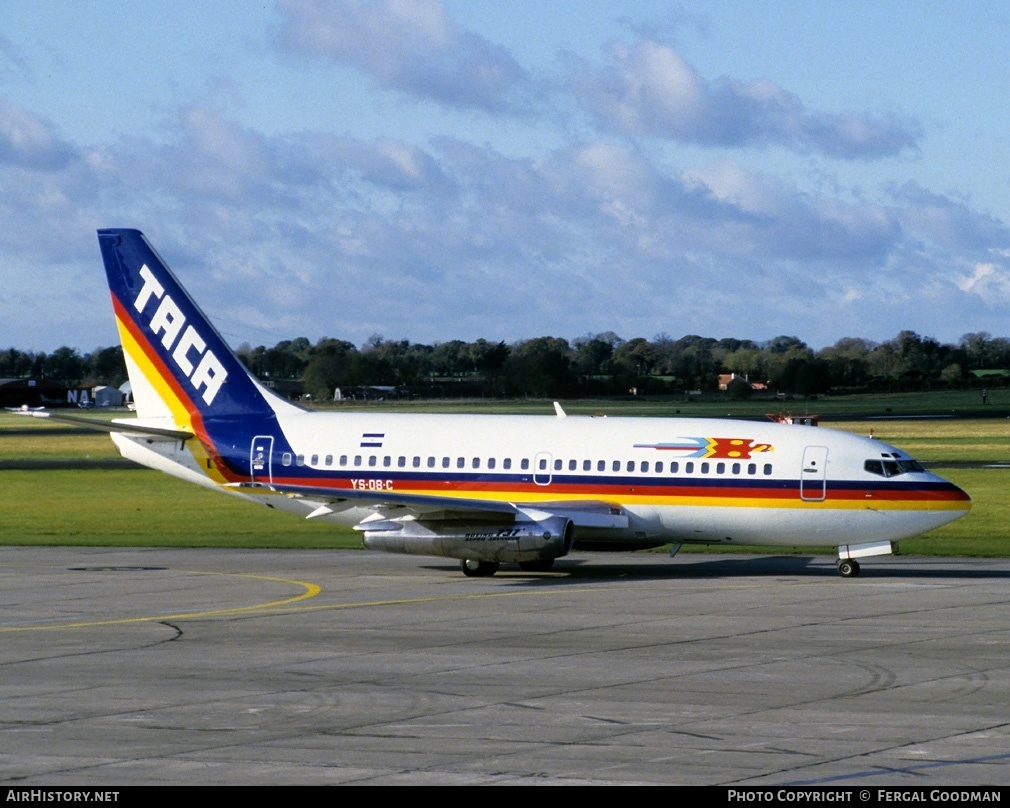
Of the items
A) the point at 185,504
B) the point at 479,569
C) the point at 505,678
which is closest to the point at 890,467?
the point at 479,569

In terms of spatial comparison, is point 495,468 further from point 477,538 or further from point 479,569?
point 477,538

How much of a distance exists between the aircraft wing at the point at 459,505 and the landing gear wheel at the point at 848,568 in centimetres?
549

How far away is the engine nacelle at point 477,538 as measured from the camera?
3634cm

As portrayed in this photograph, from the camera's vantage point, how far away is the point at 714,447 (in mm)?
38438

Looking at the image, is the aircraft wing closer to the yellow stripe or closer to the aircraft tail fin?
the yellow stripe

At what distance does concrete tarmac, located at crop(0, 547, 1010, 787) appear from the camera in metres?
16.9

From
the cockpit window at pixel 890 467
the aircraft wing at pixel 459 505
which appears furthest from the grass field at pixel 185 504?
the aircraft wing at pixel 459 505

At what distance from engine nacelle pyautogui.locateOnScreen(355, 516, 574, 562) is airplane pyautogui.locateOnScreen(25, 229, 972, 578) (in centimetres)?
4

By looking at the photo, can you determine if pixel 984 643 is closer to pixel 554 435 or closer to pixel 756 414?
pixel 554 435

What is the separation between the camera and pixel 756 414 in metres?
129

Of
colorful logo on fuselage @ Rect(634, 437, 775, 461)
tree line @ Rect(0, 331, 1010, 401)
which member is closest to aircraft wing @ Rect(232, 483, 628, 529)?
colorful logo on fuselage @ Rect(634, 437, 775, 461)

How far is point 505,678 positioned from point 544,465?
16.5m

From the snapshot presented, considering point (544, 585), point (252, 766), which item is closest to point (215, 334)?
point (544, 585)
